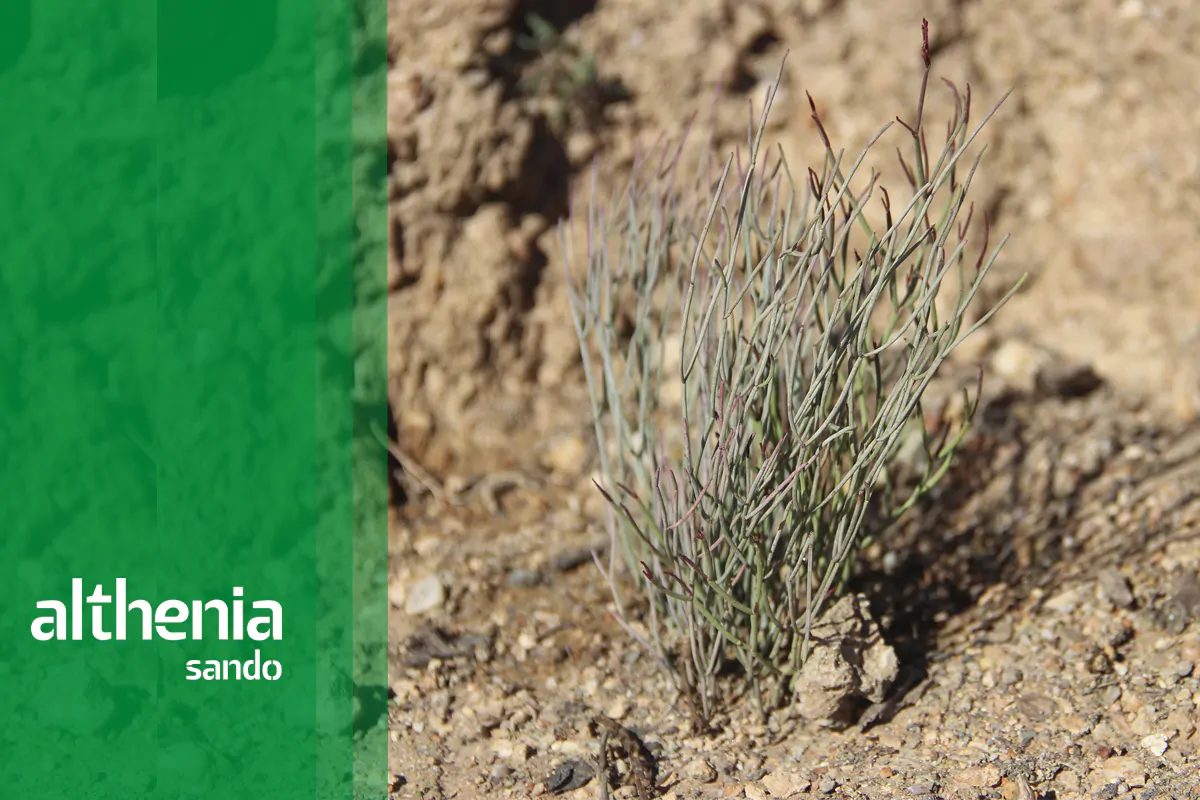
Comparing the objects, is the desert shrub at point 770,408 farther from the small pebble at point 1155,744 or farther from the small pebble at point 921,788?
the small pebble at point 1155,744

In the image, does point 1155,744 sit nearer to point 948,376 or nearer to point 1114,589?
point 1114,589

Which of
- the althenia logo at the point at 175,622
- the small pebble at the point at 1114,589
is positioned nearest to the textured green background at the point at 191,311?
the althenia logo at the point at 175,622

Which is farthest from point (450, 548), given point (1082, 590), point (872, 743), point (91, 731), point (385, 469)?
point (1082, 590)

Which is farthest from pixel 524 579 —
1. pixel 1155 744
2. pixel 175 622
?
pixel 1155 744

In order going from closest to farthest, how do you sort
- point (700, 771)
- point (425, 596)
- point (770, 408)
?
point (770, 408) < point (700, 771) < point (425, 596)

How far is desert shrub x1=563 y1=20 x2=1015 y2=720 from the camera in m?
1.70

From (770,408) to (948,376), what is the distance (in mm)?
902

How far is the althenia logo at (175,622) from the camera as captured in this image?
7.43ft

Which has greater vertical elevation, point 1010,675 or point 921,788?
point 1010,675

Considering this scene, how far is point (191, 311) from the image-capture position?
2510 millimetres

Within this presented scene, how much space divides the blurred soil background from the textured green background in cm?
11

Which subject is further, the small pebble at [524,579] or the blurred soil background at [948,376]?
the small pebble at [524,579]

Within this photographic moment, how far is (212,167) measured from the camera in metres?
2.53

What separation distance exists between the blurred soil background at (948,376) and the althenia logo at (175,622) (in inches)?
10.1
